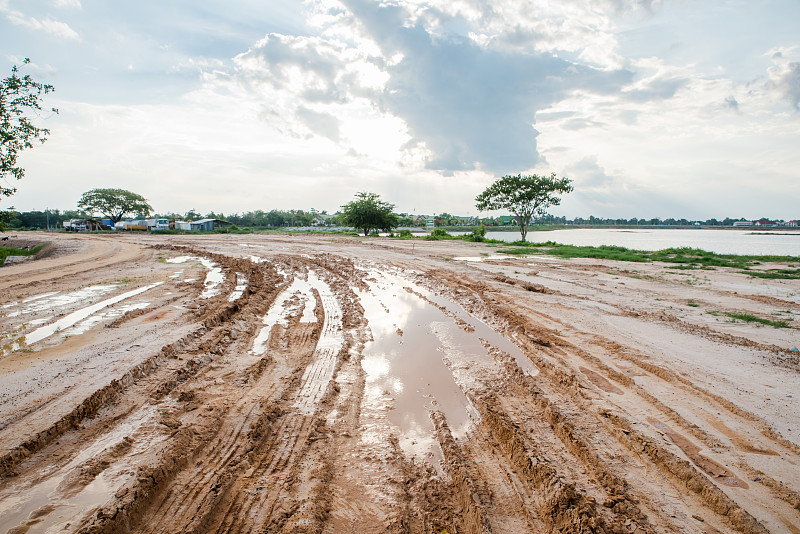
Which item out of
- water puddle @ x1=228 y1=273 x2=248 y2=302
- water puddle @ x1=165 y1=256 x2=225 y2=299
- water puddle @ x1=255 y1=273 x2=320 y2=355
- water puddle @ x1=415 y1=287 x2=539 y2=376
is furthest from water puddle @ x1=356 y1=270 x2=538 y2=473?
water puddle @ x1=165 y1=256 x2=225 y2=299

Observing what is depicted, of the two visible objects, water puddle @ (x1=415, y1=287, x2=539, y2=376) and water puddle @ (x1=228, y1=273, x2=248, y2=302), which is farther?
water puddle @ (x1=228, y1=273, x2=248, y2=302)

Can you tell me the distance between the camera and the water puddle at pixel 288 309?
6.34 meters

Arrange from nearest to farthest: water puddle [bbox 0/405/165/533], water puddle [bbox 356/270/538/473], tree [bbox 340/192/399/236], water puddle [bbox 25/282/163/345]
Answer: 1. water puddle [bbox 0/405/165/533]
2. water puddle [bbox 356/270/538/473]
3. water puddle [bbox 25/282/163/345]
4. tree [bbox 340/192/399/236]

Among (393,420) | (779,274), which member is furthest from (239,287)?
(779,274)

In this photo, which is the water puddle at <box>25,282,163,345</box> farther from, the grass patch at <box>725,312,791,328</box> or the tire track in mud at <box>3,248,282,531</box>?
the grass patch at <box>725,312,791,328</box>

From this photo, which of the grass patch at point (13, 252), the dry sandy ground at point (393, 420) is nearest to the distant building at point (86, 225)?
the grass patch at point (13, 252)

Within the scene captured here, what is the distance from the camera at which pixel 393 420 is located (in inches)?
150

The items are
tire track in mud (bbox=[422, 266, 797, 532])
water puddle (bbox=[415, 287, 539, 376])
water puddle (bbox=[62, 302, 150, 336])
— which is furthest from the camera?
water puddle (bbox=[62, 302, 150, 336])

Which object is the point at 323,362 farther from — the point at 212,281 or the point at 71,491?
the point at 212,281

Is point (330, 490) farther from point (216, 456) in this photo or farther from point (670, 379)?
point (670, 379)

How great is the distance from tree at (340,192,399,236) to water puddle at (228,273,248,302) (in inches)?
1314

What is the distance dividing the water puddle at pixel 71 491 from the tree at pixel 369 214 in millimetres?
43624

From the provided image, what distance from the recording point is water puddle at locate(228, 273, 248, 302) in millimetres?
9414

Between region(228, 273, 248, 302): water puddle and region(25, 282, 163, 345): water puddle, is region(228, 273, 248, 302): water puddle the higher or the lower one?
the higher one
